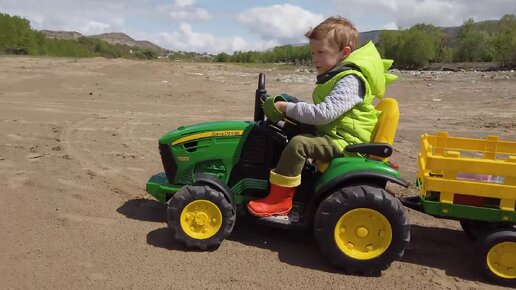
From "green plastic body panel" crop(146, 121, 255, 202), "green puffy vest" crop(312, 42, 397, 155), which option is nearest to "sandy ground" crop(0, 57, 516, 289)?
"green plastic body panel" crop(146, 121, 255, 202)

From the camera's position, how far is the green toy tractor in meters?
3.86

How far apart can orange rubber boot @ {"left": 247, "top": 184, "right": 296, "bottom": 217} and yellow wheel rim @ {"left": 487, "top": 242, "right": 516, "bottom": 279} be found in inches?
62.3

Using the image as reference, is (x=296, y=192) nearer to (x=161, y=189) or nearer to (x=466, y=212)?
(x=161, y=189)

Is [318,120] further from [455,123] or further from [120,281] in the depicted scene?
[455,123]

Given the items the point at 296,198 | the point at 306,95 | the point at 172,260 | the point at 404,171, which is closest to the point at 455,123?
the point at 404,171

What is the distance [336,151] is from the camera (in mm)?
4066

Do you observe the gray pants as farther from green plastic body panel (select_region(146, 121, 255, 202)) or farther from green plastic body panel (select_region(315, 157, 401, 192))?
green plastic body panel (select_region(146, 121, 255, 202))

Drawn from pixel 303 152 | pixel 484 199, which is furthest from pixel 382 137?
pixel 484 199

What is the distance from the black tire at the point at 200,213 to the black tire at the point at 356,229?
0.76 meters

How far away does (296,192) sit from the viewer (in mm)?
4379

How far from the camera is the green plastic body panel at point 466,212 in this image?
380 cm

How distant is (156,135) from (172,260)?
5.25 m

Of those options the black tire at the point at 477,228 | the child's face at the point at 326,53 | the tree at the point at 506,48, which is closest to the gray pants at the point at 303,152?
the child's face at the point at 326,53

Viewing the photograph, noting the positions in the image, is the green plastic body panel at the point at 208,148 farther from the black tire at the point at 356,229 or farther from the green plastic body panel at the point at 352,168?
the black tire at the point at 356,229
